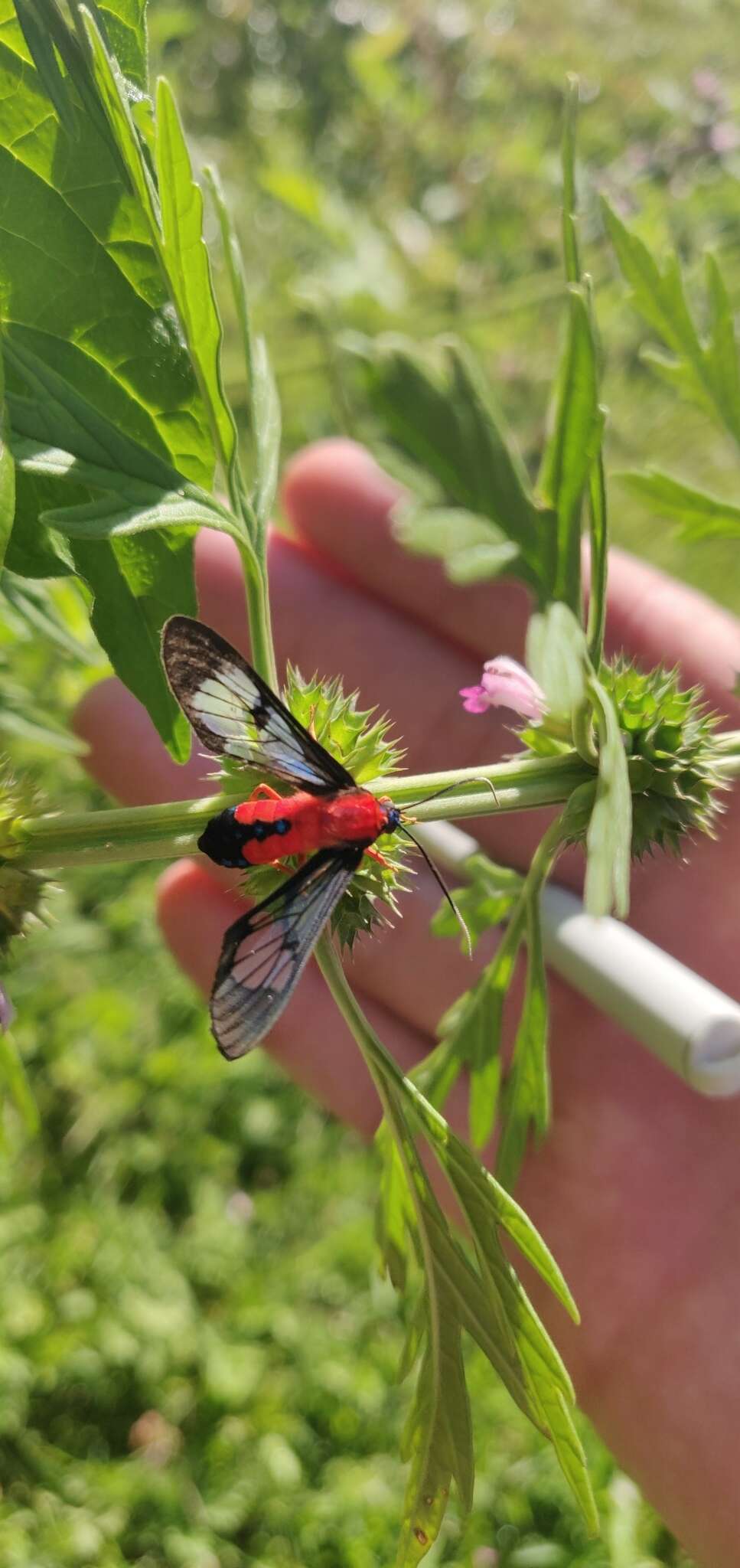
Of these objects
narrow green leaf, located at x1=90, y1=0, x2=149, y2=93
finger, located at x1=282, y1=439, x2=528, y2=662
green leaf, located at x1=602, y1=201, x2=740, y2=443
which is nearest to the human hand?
finger, located at x1=282, y1=439, x2=528, y2=662

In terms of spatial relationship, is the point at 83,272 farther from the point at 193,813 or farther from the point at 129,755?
the point at 129,755

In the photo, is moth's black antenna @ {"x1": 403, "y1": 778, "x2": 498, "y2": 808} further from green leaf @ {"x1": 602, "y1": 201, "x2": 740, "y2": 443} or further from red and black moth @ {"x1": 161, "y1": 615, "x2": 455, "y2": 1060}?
green leaf @ {"x1": 602, "y1": 201, "x2": 740, "y2": 443}

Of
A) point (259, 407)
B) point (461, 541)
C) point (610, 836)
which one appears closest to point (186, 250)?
point (259, 407)

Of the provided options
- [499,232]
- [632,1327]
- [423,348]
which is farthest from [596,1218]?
[499,232]

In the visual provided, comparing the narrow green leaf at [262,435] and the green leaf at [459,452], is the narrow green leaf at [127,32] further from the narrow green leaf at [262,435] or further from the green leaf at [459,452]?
the green leaf at [459,452]

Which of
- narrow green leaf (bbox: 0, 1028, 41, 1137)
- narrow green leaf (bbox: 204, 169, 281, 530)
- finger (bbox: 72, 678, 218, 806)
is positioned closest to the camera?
narrow green leaf (bbox: 204, 169, 281, 530)

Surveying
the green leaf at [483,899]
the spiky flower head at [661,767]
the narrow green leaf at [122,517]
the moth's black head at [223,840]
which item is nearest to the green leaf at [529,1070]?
the green leaf at [483,899]
